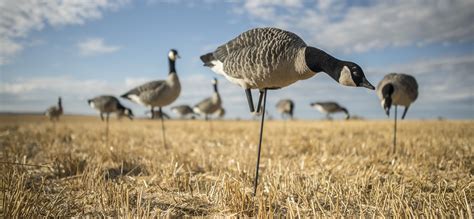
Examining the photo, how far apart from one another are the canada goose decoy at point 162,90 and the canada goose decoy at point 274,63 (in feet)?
28.2

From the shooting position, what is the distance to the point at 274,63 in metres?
4.36

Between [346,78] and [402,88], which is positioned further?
[402,88]

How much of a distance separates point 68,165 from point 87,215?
302cm

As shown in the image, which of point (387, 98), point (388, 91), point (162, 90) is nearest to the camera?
point (387, 98)

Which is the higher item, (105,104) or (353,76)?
(353,76)

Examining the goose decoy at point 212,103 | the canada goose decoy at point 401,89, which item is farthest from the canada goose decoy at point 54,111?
the canada goose decoy at point 401,89

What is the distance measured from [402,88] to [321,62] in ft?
25.9

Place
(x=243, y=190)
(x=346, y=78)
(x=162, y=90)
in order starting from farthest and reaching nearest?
1. (x=162, y=90)
2. (x=346, y=78)
3. (x=243, y=190)

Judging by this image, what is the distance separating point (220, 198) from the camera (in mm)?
3986

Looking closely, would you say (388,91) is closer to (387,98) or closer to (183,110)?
(387,98)

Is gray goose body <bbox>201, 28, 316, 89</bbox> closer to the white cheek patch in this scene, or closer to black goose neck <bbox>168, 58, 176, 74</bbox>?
the white cheek patch

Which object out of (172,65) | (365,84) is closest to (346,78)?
(365,84)

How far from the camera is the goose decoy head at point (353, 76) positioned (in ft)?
12.4

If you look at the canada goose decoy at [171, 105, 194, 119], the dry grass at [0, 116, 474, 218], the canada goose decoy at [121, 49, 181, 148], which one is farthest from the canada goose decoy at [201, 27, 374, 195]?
the canada goose decoy at [171, 105, 194, 119]
